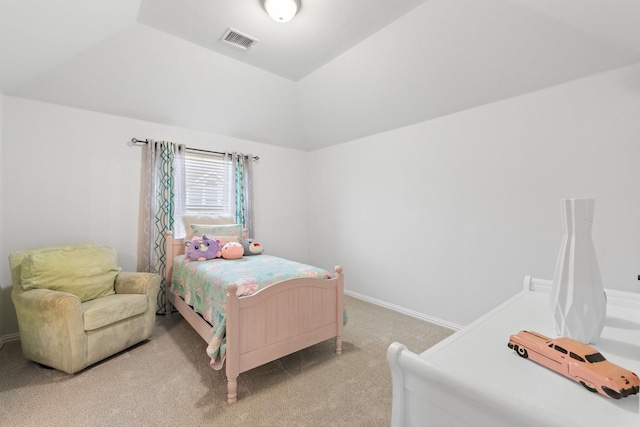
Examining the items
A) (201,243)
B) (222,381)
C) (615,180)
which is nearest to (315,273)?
(222,381)

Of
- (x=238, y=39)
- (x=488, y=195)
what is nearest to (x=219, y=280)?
(x=238, y=39)

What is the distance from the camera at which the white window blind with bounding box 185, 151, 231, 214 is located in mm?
3668

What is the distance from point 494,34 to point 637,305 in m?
1.99

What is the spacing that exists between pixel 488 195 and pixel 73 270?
3742mm

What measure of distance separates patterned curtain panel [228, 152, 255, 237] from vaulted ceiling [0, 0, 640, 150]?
0.56 meters

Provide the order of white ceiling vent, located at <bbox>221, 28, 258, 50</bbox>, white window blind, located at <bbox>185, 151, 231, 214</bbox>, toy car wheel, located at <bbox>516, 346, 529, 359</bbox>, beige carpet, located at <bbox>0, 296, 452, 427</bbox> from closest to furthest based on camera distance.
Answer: toy car wheel, located at <bbox>516, 346, 529, 359</bbox> < beige carpet, located at <bbox>0, 296, 452, 427</bbox> < white ceiling vent, located at <bbox>221, 28, 258, 50</bbox> < white window blind, located at <bbox>185, 151, 231, 214</bbox>

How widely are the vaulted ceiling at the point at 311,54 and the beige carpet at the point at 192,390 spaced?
233 cm

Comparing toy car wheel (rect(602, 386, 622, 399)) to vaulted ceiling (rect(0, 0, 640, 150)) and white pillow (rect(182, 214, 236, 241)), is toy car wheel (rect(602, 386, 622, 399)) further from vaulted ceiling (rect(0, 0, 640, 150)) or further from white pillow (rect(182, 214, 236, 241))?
white pillow (rect(182, 214, 236, 241))

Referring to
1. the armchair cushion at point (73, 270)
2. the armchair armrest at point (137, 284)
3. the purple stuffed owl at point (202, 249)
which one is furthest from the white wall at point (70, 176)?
the purple stuffed owl at point (202, 249)

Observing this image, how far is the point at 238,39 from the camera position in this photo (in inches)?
103

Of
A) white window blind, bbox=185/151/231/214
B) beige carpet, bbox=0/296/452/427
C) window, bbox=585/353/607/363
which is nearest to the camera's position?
window, bbox=585/353/607/363

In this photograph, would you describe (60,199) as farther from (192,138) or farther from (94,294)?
(192,138)

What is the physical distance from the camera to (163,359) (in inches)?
91.9

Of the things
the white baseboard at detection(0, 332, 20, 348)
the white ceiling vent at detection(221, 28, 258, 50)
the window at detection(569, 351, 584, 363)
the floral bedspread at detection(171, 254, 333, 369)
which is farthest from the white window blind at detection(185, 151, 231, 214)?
the window at detection(569, 351, 584, 363)
